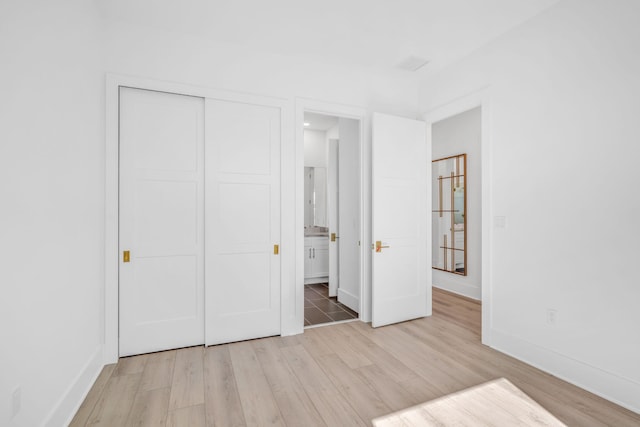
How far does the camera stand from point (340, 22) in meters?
2.57

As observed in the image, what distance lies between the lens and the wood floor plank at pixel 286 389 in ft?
5.92

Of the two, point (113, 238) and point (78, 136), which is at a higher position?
point (78, 136)

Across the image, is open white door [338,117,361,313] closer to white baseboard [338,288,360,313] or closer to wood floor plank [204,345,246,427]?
white baseboard [338,288,360,313]

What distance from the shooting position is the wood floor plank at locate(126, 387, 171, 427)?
176cm

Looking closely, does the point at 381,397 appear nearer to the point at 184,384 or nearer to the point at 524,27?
the point at 184,384

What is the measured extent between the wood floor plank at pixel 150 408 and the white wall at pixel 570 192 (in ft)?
8.95

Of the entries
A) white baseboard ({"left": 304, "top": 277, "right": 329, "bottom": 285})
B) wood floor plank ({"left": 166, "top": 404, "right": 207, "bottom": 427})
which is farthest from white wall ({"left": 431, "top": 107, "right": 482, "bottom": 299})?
wood floor plank ({"left": 166, "top": 404, "right": 207, "bottom": 427})

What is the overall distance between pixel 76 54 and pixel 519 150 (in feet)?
11.2

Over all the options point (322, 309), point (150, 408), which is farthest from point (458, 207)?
point (150, 408)

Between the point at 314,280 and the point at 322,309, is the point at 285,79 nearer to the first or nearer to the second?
the point at 322,309

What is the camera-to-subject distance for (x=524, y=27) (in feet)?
8.34

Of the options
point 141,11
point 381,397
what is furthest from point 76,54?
point 381,397

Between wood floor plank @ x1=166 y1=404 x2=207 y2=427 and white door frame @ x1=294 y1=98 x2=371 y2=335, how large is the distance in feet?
4.33

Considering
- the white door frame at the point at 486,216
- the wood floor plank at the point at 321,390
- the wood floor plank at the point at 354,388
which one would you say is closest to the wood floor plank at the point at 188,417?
the wood floor plank at the point at 321,390
